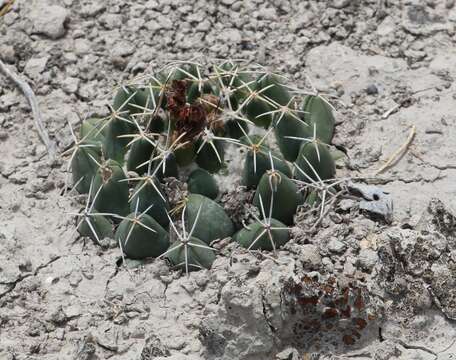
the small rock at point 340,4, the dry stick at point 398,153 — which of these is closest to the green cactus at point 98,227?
the dry stick at point 398,153

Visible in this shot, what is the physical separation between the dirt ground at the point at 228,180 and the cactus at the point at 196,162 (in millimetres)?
133

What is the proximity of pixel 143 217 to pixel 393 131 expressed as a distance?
5.13ft

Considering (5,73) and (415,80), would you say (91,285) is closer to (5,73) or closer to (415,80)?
(5,73)

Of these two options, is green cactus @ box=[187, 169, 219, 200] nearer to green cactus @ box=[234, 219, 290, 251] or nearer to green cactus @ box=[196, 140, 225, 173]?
green cactus @ box=[196, 140, 225, 173]

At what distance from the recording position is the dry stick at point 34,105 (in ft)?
16.5

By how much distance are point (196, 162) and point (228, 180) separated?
0.17 m

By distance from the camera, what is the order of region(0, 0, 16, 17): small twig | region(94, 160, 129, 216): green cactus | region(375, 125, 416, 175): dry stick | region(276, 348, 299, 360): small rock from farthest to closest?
1. region(0, 0, 16, 17): small twig
2. region(375, 125, 416, 175): dry stick
3. region(94, 160, 129, 216): green cactus
4. region(276, 348, 299, 360): small rock

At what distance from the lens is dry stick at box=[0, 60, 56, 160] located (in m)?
5.02

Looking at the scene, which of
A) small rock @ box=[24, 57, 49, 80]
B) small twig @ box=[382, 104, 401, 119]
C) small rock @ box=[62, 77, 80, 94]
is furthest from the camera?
small rock @ box=[24, 57, 49, 80]

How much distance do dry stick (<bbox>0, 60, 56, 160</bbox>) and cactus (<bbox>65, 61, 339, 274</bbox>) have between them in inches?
20.4

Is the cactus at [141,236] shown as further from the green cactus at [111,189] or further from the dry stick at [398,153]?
the dry stick at [398,153]

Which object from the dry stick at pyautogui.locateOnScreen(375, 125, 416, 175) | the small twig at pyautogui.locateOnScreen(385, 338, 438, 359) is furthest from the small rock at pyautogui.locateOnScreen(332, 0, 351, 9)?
the small twig at pyautogui.locateOnScreen(385, 338, 438, 359)

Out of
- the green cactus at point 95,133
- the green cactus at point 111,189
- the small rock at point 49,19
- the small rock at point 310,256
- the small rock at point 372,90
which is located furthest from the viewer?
the small rock at point 49,19

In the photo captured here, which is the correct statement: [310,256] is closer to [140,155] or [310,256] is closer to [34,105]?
[140,155]
